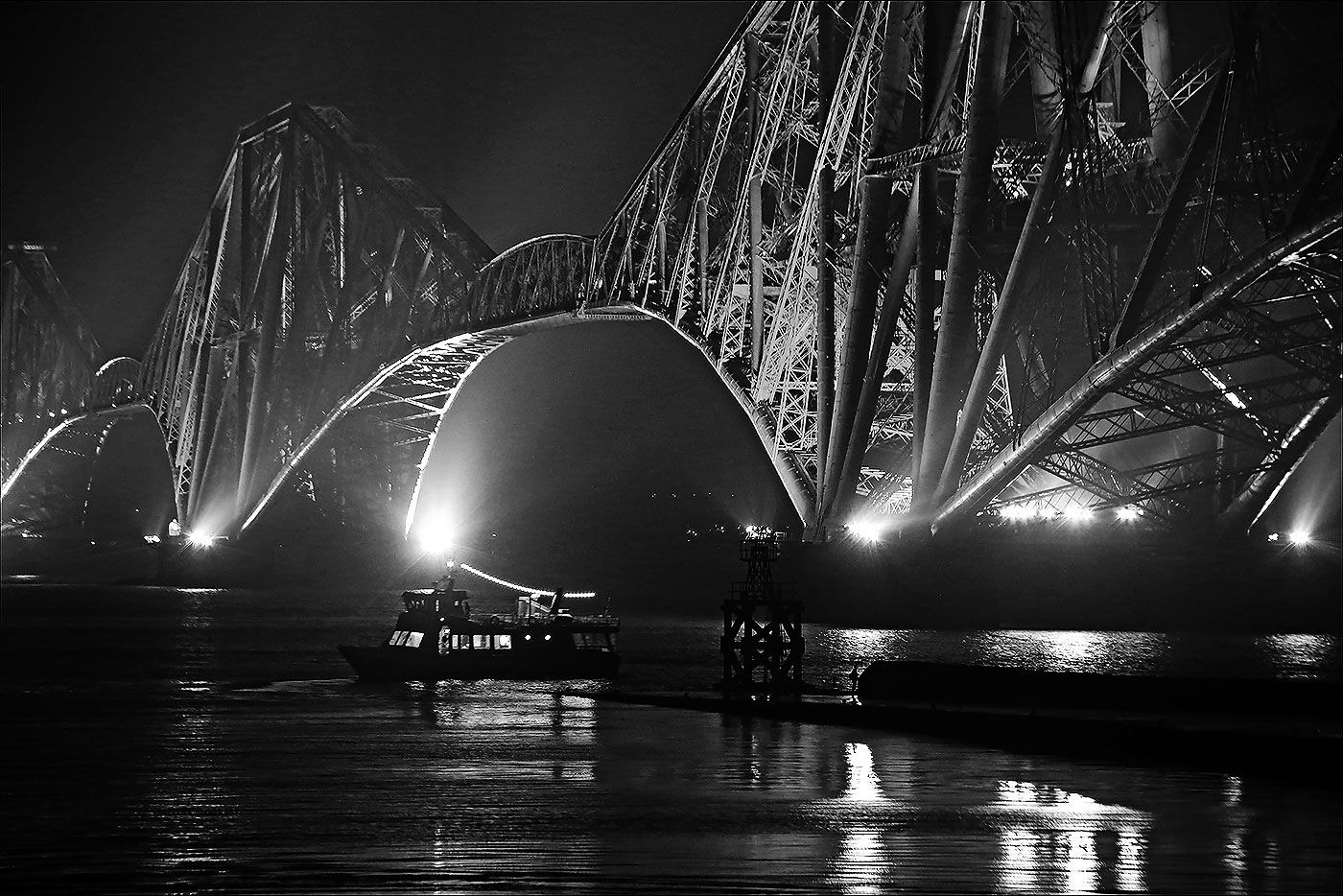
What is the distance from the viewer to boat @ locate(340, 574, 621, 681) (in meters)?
57.4

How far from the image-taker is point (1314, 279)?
41.3m

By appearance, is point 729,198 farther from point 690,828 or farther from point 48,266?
point 48,266

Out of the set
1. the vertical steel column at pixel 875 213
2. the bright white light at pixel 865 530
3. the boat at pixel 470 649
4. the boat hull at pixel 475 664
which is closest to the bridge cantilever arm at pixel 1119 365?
the bright white light at pixel 865 530

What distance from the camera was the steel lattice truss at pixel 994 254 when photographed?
42.1 m

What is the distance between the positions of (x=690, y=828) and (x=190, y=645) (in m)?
56.1

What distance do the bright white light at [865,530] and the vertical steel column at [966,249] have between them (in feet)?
18.0

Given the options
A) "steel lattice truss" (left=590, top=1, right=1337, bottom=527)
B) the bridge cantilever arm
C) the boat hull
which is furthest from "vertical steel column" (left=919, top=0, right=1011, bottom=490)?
the boat hull

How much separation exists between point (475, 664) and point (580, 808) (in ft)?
111

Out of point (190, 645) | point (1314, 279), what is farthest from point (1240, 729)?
point (190, 645)

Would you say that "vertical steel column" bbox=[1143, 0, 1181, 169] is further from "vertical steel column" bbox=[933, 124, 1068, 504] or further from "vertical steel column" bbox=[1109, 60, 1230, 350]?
"vertical steel column" bbox=[1109, 60, 1230, 350]

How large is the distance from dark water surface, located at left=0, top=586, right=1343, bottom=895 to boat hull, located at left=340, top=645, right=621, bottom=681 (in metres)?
7.47

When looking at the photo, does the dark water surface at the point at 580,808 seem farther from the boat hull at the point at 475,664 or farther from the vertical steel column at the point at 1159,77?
the vertical steel column at the point at 1159,77

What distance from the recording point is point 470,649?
59438mm

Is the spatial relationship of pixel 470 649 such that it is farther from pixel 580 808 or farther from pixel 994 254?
pixel 580 808
